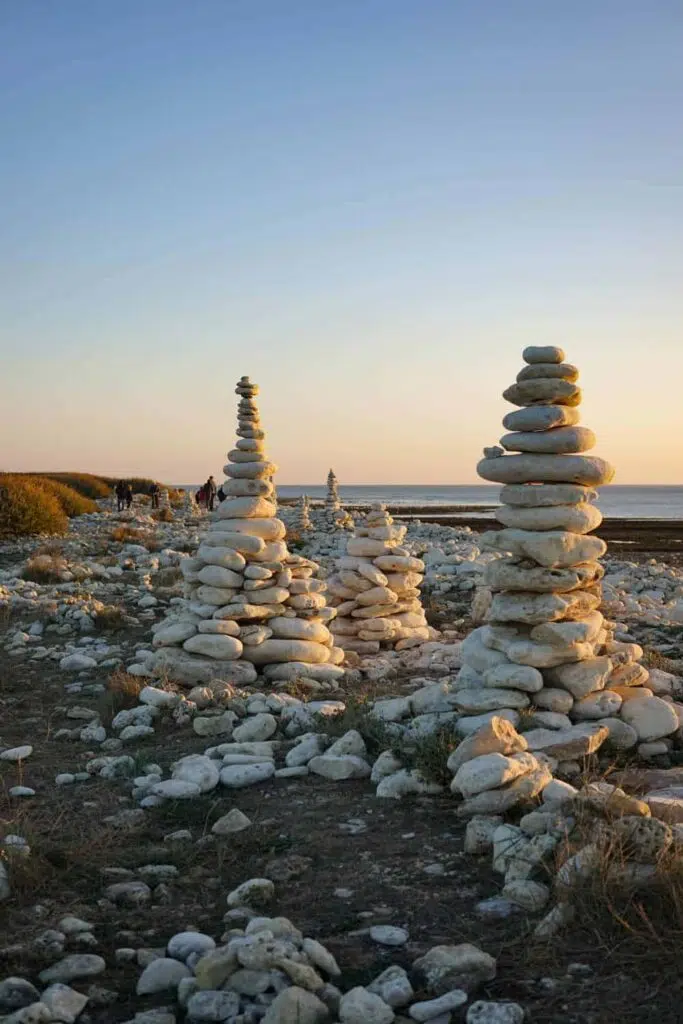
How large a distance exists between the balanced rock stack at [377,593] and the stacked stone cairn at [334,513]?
22.6 m

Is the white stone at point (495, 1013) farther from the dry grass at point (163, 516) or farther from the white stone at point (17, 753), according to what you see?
the dry grass at point (163, 516)

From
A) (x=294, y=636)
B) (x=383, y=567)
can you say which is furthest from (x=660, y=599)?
(x=294, y=636)

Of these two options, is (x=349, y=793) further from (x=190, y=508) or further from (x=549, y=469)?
(x=190, y=508)

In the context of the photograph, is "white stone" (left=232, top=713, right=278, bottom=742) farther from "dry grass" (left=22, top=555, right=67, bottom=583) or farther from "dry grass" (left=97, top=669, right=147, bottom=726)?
"dry grass" (left=22, top=555, right=67, bottom=583)

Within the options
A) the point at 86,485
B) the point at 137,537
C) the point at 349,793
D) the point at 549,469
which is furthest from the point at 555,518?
the point at 86,485

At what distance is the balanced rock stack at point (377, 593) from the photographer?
1254 centimetres

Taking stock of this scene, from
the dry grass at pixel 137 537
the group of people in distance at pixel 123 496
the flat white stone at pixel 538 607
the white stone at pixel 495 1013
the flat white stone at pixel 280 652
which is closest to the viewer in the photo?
the white stone at pixel 495 1013

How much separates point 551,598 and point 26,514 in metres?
24.5

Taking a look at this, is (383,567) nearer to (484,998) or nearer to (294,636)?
(294,636)

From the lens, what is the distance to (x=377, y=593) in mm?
12641

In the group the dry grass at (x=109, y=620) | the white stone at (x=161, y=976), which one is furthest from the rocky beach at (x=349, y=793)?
the dry grass at (x=109, y=620)

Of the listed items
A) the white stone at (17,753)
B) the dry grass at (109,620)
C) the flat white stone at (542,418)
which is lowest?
the white stone at (17,753)

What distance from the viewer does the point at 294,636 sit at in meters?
10.6

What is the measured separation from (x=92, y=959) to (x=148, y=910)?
2.09 feet
